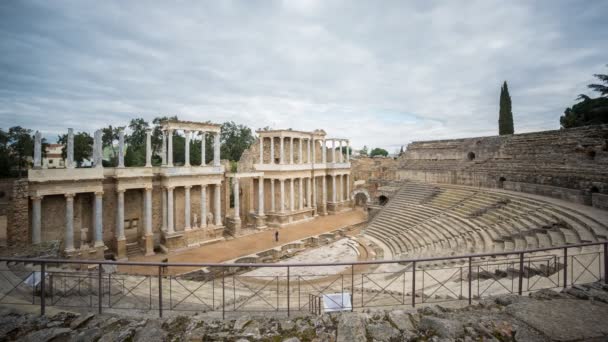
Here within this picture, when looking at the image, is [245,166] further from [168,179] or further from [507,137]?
[507,137]

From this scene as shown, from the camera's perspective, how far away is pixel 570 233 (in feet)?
34.7

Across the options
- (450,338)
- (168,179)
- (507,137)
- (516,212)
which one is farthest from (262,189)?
(450,338)

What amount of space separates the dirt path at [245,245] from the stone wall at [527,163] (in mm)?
10119

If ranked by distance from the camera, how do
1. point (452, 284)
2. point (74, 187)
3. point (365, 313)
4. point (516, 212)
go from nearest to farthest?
1. point (365, 313)
2. point (452, 284)
3. point (516, 212)
4. point (74, 187)

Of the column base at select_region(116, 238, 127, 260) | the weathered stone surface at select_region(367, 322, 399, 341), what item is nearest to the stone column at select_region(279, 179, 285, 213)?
the column base at select_region(116, 238, 127, 260)

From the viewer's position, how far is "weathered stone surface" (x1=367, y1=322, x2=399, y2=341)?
470 cm

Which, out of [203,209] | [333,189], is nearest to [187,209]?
[203,209]

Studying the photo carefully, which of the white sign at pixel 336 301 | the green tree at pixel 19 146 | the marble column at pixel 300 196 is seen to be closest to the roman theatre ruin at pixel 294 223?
the white sign at pixel 336 301

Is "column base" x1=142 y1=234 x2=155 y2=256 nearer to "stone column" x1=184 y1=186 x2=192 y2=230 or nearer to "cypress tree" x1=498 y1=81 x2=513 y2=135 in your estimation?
"stone column" x1=184 y1=186 x2=192 y2=230

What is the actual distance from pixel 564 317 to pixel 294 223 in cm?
2542

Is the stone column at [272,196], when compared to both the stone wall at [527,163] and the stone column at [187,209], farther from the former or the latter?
the stone wall at [527,163]

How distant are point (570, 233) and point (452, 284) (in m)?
4.93

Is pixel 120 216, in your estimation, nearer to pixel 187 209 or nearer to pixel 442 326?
pixel 187 209

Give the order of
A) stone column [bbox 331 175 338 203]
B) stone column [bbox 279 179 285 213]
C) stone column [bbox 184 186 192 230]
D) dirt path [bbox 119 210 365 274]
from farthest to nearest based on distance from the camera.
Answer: stone column [bbox 331 175 338 203]
stone column [bbox 279 179 285 213]
stone column [bbox 184 186 192 230]
dirt path [bbox 119 210 365 274]
